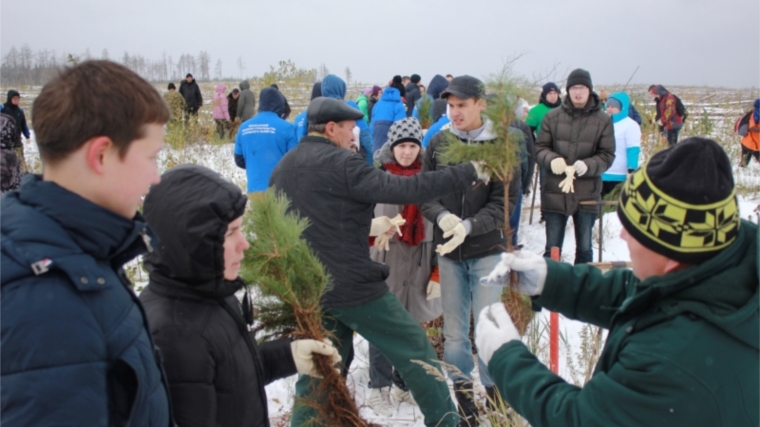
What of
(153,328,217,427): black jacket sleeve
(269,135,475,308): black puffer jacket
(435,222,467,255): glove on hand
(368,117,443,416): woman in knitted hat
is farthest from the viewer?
(368,117,443,416): woman in knitted hat

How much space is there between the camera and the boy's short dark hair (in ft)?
3.41

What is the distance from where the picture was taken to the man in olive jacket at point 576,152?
171 inches

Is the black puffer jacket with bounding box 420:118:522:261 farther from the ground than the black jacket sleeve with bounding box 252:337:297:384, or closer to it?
farther from the ground

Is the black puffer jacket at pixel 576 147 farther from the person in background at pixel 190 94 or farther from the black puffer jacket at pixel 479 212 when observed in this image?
the person in background at pixel 190 94

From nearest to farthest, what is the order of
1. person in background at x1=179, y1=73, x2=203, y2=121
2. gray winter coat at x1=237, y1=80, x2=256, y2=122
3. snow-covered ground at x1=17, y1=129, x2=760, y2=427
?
snow-covered ground at x1=17, y1=129, x2=760, y2=427 < gray winter coat at x1=237, y1=80, x2=256, y2=122 < person in background at x1=179, y1=73, x2=203, y2=121

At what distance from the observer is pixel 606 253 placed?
5.96 metres

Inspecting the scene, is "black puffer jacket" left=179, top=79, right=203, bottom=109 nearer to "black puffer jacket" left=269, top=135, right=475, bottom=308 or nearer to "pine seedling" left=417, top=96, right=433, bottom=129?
"pine seedling" left=417, top=96, right=433, bottom=129

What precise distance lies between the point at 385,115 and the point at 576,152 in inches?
127

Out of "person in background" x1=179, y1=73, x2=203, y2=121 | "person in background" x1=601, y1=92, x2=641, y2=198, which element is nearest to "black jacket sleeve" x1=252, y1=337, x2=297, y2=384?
"person in background" x1=601, y1=92, x2=641, y2=198

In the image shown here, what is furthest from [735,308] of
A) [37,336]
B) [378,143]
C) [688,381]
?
[378,143]

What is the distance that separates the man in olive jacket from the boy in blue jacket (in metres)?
3.62

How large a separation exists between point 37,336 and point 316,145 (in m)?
1.87

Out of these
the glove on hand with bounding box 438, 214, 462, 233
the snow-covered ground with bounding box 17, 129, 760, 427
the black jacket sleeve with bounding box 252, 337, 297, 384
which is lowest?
the snow-covered ground with bounding box 17, 129, 760, 427

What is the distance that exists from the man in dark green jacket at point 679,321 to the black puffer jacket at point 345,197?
132 cm
